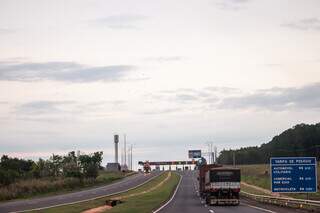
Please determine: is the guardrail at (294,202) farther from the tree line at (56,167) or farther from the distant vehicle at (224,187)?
the tree line at (56,167)

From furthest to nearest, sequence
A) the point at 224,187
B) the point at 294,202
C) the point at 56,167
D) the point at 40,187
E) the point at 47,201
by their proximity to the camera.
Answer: the point at 56,167
the point at 40,187
the point at 47,201
the point at 224,187
the point at 294,202

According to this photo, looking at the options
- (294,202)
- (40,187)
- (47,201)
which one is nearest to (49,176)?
(40,187)

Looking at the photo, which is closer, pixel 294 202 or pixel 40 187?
Result: pixel 294 202

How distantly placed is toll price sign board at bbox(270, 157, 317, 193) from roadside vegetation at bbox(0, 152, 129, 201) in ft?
138

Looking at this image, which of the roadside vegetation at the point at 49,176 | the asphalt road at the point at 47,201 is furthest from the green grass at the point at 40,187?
the asphalt road at the point at 47,201

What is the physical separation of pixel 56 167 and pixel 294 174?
9913 centimetres

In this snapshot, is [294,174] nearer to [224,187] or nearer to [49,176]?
[224,187]

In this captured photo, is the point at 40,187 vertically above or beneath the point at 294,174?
beneath

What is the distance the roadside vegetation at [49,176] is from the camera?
302 ft

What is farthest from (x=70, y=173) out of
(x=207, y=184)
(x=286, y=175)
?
(x=286, y=175)

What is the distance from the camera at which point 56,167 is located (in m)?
143

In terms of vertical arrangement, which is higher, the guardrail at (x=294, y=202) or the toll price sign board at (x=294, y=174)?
the toll price sign board at (x=294, y=174)

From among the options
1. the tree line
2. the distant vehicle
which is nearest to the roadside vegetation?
the tree line

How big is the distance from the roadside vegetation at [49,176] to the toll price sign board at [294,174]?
42.0 m
